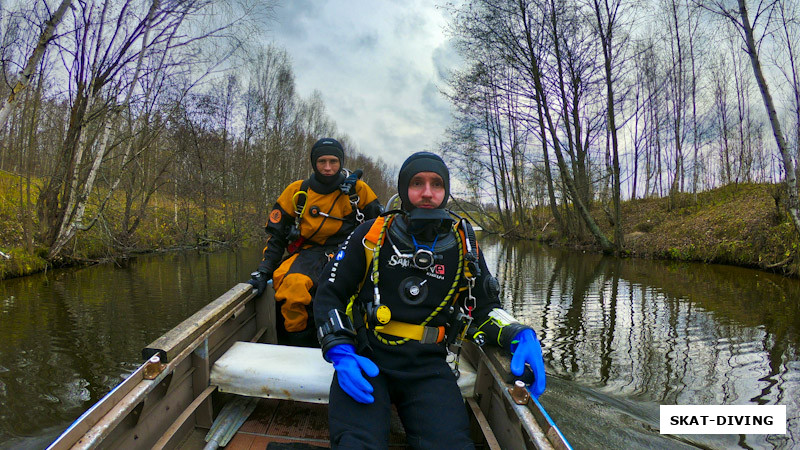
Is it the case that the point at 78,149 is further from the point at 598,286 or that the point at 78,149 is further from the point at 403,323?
the point at 598,286

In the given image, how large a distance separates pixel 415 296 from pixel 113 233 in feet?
47.6

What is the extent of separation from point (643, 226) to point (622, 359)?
1604 cm

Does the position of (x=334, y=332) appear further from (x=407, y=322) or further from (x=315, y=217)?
(x=315, y=217)

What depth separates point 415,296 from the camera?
6.46 ft

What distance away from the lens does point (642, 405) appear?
11.8 feet

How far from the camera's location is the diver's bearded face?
2075 millimetres

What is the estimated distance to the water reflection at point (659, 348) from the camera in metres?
3.36

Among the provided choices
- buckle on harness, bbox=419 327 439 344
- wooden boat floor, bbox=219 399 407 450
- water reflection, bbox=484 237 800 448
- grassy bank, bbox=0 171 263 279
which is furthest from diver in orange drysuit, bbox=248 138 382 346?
grassy bank, bbox=0 171 263 279

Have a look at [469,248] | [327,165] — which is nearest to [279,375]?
[469,248]

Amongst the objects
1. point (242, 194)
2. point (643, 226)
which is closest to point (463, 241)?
point (643, 226)

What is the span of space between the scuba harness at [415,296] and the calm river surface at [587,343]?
1.84m

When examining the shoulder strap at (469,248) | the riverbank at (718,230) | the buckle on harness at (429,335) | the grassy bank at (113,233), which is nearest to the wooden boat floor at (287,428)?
the buckle on harness at (429,335)

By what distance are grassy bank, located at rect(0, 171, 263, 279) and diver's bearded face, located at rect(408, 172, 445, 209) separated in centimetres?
962

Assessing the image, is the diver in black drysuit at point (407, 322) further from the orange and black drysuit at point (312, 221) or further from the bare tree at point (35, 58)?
the bare tree at point (35, 58)
